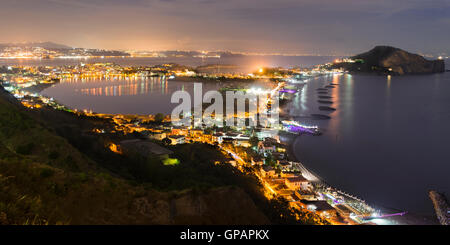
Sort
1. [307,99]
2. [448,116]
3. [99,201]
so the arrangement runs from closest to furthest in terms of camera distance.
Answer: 1. [99,201]
2. [448,116]
3. [307,99]

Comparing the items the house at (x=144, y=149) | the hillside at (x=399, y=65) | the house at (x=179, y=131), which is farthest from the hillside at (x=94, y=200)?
the hillside at (x=399, y=65)

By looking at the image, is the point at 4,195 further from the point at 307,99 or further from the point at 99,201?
the point at 307,99

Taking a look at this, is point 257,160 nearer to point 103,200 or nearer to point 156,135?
point 156,135

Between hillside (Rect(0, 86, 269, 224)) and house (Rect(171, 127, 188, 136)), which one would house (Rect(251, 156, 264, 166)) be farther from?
hillside (Rect(0, 86, 269, 224))

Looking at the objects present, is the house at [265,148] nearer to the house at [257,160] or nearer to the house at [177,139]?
the house at [257,160]

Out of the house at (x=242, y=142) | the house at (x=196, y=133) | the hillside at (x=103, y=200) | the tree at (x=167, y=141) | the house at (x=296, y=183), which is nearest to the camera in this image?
the hillside at (x=103, y=200)

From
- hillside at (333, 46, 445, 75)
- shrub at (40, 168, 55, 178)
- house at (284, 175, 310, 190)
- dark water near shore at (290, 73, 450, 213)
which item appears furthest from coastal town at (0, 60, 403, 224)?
hillside at (333, 46, 445, 75)
